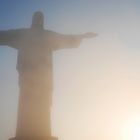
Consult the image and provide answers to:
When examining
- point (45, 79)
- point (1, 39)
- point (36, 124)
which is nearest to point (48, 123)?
point (36, 124)

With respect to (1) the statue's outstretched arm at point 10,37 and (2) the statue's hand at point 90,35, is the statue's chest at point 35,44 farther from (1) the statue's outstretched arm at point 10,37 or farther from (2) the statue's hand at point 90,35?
(2) the statue's hand at point 90,35

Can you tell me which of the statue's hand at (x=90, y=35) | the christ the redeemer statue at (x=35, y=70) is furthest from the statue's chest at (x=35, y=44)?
the statue's hand at (x=90, y=35)

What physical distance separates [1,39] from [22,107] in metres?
2.09

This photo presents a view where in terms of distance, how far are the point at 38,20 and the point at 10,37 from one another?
970 mm

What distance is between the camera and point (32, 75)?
11.6m

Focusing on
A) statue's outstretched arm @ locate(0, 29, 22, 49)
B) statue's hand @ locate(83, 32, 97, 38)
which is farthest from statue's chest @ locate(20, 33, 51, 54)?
statue's hand @ locate(83, 32, 97, 38)

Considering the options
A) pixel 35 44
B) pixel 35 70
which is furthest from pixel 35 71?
pixel 35 44

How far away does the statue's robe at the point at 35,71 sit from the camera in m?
11.3

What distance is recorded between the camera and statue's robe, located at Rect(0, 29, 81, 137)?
37.0 ft

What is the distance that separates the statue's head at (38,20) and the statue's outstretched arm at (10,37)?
53 cm

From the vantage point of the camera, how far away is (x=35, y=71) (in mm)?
11609

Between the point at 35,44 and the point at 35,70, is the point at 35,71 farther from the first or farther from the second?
the point at 35,44

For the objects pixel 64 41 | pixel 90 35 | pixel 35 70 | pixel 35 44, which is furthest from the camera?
pixel 64 41

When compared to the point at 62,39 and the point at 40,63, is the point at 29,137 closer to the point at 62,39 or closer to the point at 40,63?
the point at 40,63
